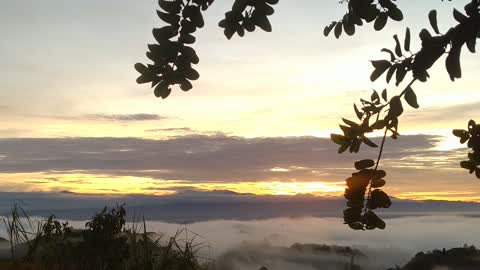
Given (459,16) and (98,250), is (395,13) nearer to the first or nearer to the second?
(459,16)

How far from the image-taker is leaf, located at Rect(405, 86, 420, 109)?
3.24 m

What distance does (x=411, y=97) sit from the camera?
128 inches

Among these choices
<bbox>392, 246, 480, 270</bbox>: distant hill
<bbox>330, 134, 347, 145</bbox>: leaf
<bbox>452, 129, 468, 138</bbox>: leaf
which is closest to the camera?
<bbox>330, 134, 347, 145</bbox>: leaf

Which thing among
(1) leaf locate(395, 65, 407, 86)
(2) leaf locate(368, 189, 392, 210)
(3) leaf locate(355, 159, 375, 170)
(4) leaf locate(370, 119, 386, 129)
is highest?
(1) leaf locate(395, 65, 407, 86)

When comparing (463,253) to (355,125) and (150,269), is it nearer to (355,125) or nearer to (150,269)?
(150,269)

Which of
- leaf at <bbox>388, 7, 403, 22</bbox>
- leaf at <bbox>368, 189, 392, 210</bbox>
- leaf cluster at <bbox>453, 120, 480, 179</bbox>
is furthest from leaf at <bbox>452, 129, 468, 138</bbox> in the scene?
leaf at <bbox>368, 189, 392, 210</bbox>

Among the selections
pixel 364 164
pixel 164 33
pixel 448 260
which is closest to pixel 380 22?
pixel 364 164

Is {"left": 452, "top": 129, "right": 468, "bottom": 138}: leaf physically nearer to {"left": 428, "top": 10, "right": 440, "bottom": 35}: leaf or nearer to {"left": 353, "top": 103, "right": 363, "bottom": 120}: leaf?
{"left": 353, "top": 103, "right": 363, "bottom": 120}: leaf

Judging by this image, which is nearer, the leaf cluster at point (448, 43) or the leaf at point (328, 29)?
the leaf cluster at point (448, 43)

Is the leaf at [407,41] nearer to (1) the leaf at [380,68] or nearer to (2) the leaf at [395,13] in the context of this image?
(1) the leaf at [380,68]

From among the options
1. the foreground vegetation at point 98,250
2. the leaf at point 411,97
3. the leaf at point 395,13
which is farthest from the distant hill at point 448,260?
the leaf at point 411,97

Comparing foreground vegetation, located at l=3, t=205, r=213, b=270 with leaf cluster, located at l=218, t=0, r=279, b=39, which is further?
foreground vegetation, located at l=3, t=205, r=213, b=270

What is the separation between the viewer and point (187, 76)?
11.5ft

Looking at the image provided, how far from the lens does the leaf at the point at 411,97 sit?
3.24 meters
